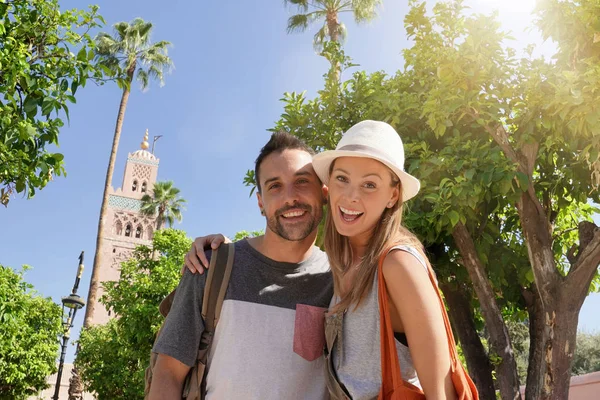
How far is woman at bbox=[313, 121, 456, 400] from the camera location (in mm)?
1934

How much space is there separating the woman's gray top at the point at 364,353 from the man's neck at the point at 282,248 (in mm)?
619

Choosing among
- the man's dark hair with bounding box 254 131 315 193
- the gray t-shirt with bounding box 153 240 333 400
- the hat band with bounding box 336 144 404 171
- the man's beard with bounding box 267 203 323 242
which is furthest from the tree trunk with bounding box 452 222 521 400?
the hat band with bounding box 336 144 404 171

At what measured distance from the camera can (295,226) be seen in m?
2.83

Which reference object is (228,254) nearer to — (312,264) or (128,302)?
(312,264)

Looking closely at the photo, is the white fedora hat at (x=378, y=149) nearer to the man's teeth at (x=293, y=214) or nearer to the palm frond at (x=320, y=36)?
the man's teeth at (x=293, y=214)

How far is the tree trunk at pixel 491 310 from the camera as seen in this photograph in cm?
711

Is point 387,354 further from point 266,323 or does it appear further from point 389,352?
point 266,323

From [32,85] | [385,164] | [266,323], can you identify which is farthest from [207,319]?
[32,85]

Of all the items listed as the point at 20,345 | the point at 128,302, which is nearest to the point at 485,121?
the point at 128,302

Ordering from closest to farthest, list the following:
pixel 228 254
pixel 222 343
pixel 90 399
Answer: pixel 222 343, pixel 228 254, pixel 90 399

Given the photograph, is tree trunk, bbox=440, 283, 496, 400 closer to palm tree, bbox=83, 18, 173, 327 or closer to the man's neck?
the man's neck

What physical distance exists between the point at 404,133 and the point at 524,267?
97.3 inches

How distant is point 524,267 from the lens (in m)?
7.82

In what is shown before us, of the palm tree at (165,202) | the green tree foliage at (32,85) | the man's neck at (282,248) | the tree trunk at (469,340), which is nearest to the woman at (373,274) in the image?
the man's neck at (282,248)
